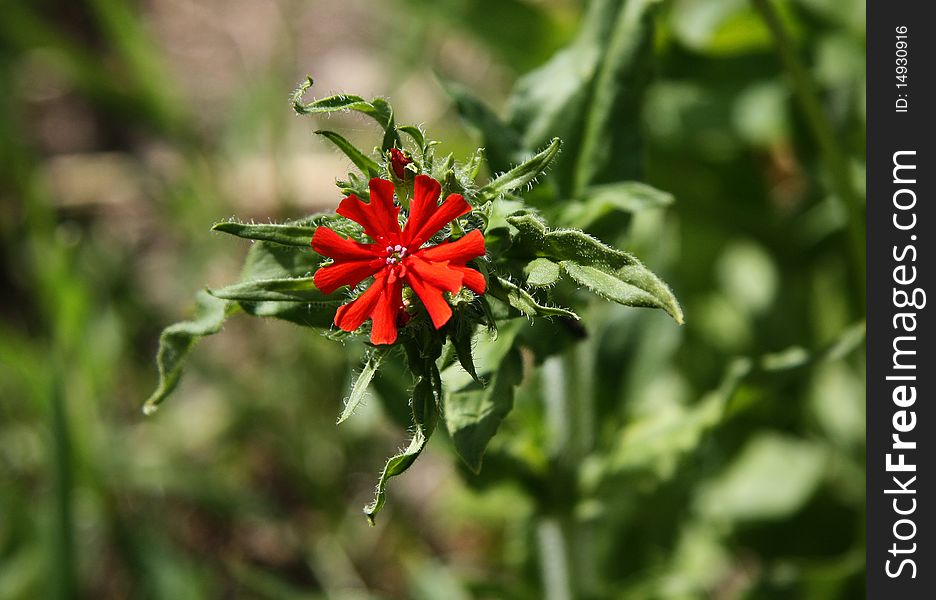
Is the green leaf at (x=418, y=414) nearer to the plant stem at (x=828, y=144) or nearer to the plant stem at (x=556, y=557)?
the plant stem at (x=556, y=557)

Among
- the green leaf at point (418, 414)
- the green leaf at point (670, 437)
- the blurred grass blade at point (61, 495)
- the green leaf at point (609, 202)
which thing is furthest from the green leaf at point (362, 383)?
the blurred grass blade at point (61, 495)

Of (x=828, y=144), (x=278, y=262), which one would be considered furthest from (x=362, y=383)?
(x=828, y=144)

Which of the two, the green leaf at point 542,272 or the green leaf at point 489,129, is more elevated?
the green leaf at point 489,129

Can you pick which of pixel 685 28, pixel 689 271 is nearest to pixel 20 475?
pixel 689 271

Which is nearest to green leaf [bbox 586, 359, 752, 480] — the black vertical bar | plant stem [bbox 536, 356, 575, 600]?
plant stem [bbox 536, 356, 575, 600]

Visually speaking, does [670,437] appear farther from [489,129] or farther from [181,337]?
[181,337]

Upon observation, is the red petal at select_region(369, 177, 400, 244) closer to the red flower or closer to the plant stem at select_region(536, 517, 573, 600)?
the red flower
